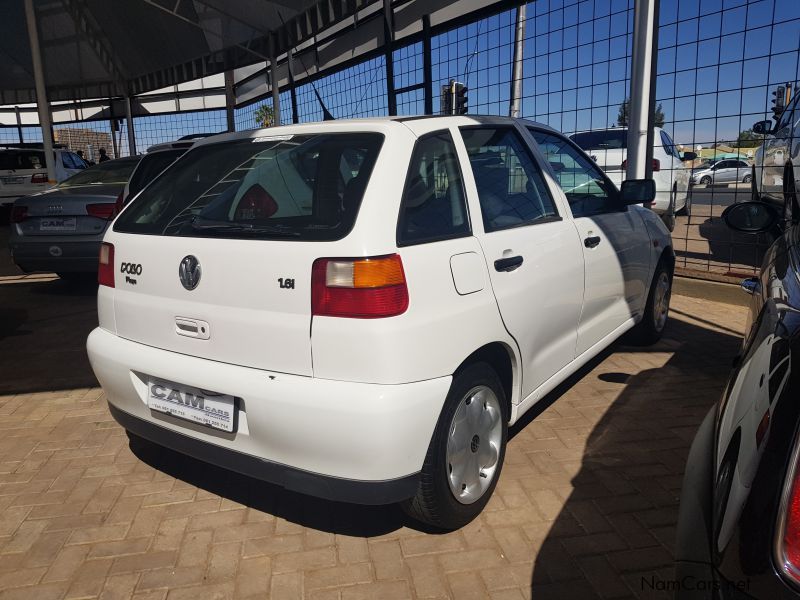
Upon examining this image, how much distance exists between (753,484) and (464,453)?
143 cm

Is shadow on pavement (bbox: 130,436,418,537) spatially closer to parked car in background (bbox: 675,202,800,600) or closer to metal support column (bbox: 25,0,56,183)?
parked car in background (bbox: 675,202,800,600)

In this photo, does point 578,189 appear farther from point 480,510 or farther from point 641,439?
point 480,510

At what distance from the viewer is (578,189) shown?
3.83 meters

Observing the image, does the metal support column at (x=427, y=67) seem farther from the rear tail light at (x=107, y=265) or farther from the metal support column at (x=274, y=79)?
the rear tail light at (x=107, y=265)

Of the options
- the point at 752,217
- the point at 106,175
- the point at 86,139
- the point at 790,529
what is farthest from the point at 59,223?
the point at 86,139

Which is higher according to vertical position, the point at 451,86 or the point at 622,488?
the point at 451,86

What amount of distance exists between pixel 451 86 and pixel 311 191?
18.7 feet

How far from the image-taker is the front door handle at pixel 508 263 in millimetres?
2588

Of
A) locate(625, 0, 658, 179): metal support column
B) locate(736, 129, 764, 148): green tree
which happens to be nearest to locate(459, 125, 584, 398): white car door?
locate(625, 0, 658, 179): metal support column

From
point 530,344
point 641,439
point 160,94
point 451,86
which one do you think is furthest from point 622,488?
point 160,94

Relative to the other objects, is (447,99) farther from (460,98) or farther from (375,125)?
(375,125)

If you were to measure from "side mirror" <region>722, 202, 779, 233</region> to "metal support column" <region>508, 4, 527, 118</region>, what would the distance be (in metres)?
4.65

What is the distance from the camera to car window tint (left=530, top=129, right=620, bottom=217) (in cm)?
356

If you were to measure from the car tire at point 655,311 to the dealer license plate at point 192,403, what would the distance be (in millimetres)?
3369
